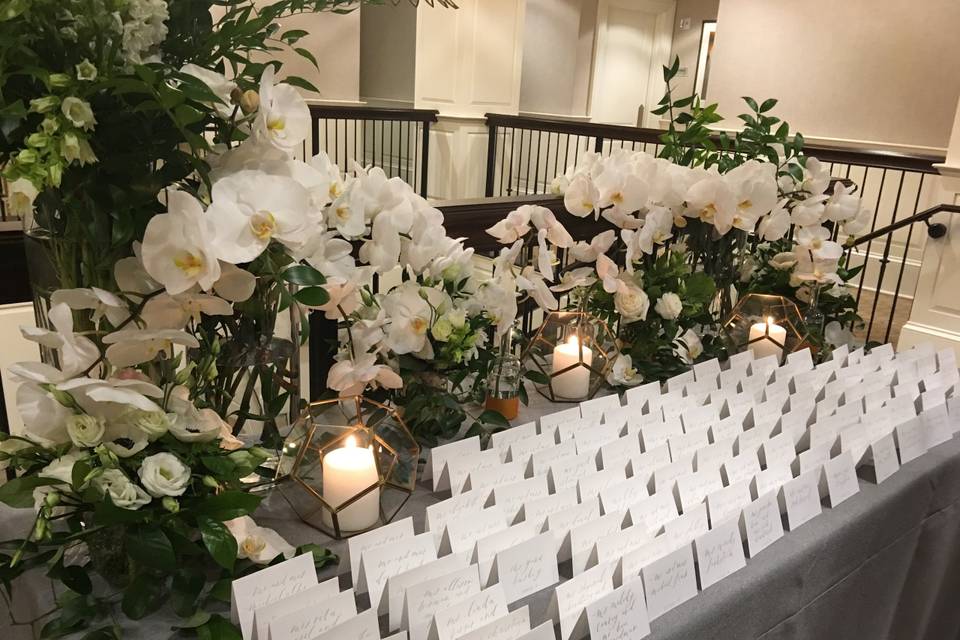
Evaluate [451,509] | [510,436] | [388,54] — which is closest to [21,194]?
[451,509]

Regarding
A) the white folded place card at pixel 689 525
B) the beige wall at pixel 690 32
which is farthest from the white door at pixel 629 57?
the white folded place card at pixel 689 525

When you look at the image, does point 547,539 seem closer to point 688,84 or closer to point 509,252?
point 509,252

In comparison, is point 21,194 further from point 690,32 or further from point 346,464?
point 690,32

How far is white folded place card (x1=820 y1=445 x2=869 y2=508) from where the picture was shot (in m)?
1.11

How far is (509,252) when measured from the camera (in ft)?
3.85

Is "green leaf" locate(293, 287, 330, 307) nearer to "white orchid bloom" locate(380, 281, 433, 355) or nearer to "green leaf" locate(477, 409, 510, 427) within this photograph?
"white orchid bloom" locate(380, 281, 433, 355)

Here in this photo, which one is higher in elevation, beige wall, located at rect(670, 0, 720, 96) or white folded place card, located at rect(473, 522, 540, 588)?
beige wall, located at rect(670, 0, 720, 96)

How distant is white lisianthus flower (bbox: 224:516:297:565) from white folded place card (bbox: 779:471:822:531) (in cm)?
66

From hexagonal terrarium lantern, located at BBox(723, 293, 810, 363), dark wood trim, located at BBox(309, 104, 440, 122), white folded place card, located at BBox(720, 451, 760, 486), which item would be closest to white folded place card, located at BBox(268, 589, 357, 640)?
white folded place card, located at BBox(720, 451, 760, 486)

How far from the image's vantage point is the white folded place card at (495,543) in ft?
2.77

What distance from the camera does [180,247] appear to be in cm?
66

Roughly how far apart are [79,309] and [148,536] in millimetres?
232

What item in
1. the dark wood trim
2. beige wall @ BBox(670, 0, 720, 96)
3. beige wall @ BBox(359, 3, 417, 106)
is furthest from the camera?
beige wall @ BBox(670, 0, 720, 96)

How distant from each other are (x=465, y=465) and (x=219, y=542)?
369 millimetres
